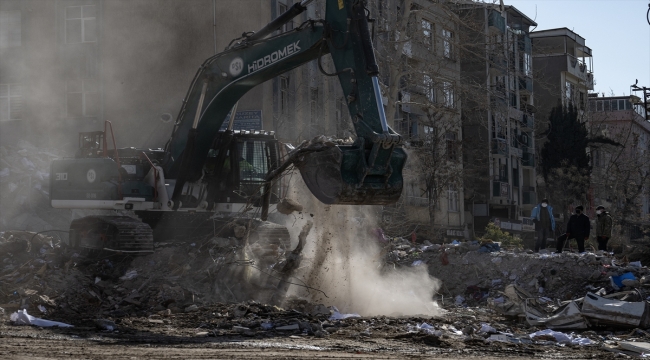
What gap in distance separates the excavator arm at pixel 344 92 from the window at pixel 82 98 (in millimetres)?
19747

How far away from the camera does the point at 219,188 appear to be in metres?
15.7

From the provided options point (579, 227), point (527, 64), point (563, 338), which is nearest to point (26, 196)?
point (579, 227)

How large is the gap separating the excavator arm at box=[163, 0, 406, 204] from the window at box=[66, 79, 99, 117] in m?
19.7

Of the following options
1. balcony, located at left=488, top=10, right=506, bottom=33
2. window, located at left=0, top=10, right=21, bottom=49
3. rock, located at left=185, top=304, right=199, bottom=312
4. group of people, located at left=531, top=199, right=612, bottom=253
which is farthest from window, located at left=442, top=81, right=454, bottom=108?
balcony, located at left=488, top=10, right=506, bottom=33

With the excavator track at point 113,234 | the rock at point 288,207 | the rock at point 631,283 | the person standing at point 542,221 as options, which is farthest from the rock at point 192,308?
the person standing at point 542,221

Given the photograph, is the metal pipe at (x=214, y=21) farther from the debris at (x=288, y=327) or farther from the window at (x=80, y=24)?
the debris at (x=288, y=327)

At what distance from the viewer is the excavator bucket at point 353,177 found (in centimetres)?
1145

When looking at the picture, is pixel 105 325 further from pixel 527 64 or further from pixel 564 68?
pixel 564 68

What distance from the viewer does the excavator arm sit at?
1151cm

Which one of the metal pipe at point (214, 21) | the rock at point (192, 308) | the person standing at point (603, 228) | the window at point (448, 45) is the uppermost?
the metal pipe at point (214, 21)

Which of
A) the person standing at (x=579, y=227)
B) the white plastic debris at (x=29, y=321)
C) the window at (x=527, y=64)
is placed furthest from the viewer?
the window at (x=527, y=64)

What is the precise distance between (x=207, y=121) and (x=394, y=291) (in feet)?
13.9

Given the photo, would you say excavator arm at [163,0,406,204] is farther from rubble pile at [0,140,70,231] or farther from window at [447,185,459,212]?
window at [447,185,459,212]

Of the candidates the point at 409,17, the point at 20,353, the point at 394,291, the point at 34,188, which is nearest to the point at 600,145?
the point at 409,17
